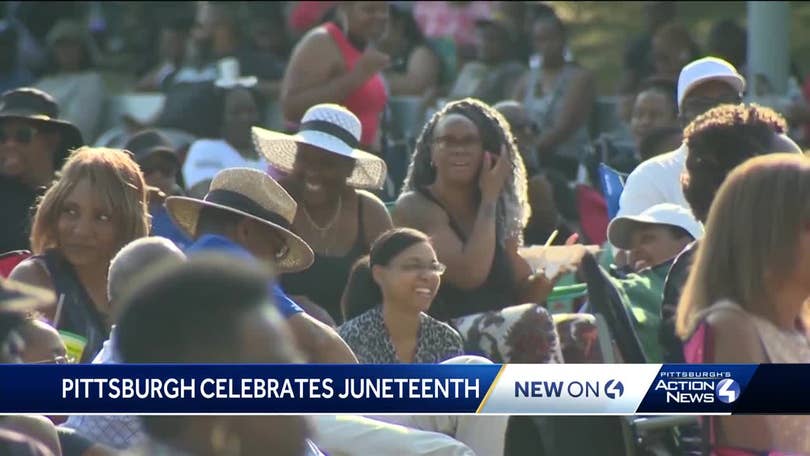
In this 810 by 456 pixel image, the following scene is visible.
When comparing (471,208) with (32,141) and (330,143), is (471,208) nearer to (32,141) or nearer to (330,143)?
(330,143)

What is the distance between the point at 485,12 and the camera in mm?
12070

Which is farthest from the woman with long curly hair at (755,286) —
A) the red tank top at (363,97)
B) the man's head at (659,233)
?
the red tank top at (363,97)

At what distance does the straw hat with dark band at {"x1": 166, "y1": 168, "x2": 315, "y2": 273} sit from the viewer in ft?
17.2

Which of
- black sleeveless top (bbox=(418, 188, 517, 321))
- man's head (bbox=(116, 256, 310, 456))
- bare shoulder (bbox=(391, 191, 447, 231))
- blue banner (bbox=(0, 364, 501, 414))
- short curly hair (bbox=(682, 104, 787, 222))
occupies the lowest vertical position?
black sleeveless top (bbox=(418, 188, 517, 321))

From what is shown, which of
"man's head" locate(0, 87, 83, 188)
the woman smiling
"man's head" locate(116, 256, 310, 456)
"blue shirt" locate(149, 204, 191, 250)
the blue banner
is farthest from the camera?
"man's head" locate(0, 87, 83, 188)

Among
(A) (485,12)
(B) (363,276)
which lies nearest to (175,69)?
(A) (485,12)

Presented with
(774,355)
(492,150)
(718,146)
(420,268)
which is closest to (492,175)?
(492,150)

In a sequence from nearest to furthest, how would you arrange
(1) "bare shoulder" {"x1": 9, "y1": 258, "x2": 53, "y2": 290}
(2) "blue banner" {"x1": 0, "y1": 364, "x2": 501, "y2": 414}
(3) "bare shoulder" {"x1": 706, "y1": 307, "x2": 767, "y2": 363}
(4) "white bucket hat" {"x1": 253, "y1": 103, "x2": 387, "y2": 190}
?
1. (2) "blue banner" {"x1": 0, "y1": 364, "x2": 501, "y2": 414}
2. (3) "bare shoulder" {"x1": 706, "y1": 307, "x2": 767, "y2": 363}
3. (1) "bare shoulder" {"x1": 9, "y1": 258, "x2": 53, "y2": 290}
4. (4) "white bucket hat" {"x1": 253, "y1": 103, "x2": 387, "y2": 190}

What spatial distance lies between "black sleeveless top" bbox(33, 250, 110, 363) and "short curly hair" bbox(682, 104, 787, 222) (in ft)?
6.13

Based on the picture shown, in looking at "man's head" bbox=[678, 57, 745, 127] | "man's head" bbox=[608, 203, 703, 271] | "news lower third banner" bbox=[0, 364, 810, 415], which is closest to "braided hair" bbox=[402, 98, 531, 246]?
"man's head" bbox=[608, 203, 703, 271]

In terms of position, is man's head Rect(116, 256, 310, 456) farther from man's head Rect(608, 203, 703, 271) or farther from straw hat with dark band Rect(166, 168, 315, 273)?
man's head Rect(608, 203, 703, 271)

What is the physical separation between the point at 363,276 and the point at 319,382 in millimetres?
1597

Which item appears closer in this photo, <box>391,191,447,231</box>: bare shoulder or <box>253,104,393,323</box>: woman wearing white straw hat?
<box>253,104,393,323</box>: woman wearing white straw hat

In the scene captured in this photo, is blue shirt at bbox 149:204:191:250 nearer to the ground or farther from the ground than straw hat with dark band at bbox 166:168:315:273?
nearer to the ground
